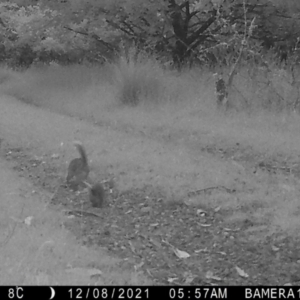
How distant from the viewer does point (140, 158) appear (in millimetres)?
7840

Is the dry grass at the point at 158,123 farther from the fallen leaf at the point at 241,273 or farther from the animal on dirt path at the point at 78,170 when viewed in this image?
the fallen leaf at the point at 241,273

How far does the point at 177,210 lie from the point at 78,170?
53.8 inches

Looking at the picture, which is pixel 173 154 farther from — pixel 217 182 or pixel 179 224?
pixel 179 224

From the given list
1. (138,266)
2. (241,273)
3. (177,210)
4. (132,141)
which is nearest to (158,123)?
(132,141)

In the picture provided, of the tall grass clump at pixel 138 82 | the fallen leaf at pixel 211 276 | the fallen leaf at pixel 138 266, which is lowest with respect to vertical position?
the tall grass clump at pixel 138 82

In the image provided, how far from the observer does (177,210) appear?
20.6 ft

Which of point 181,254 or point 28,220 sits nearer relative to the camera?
Answer: point 181,254

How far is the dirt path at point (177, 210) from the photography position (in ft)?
16.1

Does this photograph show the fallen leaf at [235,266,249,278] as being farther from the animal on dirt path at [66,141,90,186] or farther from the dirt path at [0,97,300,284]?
the animal on dirt path at [66,141,90,186]

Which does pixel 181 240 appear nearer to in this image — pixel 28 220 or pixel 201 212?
pixel 201 212

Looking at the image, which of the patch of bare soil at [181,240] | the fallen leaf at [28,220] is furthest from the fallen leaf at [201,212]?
the fallen leaf at [28,220]

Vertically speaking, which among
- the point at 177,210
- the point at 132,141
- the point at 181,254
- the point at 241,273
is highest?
the point at 241,273

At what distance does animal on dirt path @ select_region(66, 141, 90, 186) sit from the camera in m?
6.78

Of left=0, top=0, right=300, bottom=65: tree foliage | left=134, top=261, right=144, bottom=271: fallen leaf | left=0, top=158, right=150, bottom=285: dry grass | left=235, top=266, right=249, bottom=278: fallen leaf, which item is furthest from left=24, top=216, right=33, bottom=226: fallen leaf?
left=0, top=0, right=300, bottom=65: tree foliage
